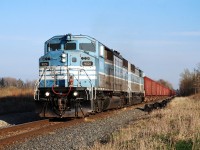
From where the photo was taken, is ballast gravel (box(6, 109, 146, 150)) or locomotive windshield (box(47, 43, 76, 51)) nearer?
ballast gravel (box(6, 109, 146, 150))

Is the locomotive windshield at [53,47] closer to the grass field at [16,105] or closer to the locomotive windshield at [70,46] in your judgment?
the locomotive windshield at [70,46]

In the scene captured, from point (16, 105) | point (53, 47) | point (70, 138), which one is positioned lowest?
point (70, 138)

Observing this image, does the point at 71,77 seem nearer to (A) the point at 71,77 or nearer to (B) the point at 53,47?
(A) the point at 71,77

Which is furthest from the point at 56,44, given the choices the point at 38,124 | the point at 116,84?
the point at 116,84

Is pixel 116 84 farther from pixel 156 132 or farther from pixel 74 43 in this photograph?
pixel 156 132

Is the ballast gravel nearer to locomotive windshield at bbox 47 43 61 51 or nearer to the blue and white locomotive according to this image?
the blue and white locomotive

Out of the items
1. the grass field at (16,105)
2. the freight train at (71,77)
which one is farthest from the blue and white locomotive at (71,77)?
the grass field at (16,105)

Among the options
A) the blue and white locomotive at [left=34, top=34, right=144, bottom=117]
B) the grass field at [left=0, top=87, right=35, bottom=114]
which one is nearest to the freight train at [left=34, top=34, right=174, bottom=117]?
the blue and white locomotive at [left=34, top=34, right=144, bottom=117]

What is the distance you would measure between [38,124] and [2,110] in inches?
443

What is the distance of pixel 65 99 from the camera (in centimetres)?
1532

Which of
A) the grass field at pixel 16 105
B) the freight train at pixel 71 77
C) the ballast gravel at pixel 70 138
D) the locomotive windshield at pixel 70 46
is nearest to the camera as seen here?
the ballast gravel at pixel 70 138

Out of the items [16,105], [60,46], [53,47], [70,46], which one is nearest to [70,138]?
[70,46]

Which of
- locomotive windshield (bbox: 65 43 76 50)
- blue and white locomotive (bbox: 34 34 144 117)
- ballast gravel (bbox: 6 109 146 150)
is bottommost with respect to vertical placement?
ballast gravel (bbox: 6 109 146 150)

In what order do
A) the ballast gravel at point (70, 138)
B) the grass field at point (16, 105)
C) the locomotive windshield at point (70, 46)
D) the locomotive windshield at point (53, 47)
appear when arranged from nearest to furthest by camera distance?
the ballast gravel at point (70, 138) → the locomotive windshield at point (70, 46) → the locomotive windshield at point (53, 47) → the grass field at point (16, 105)
